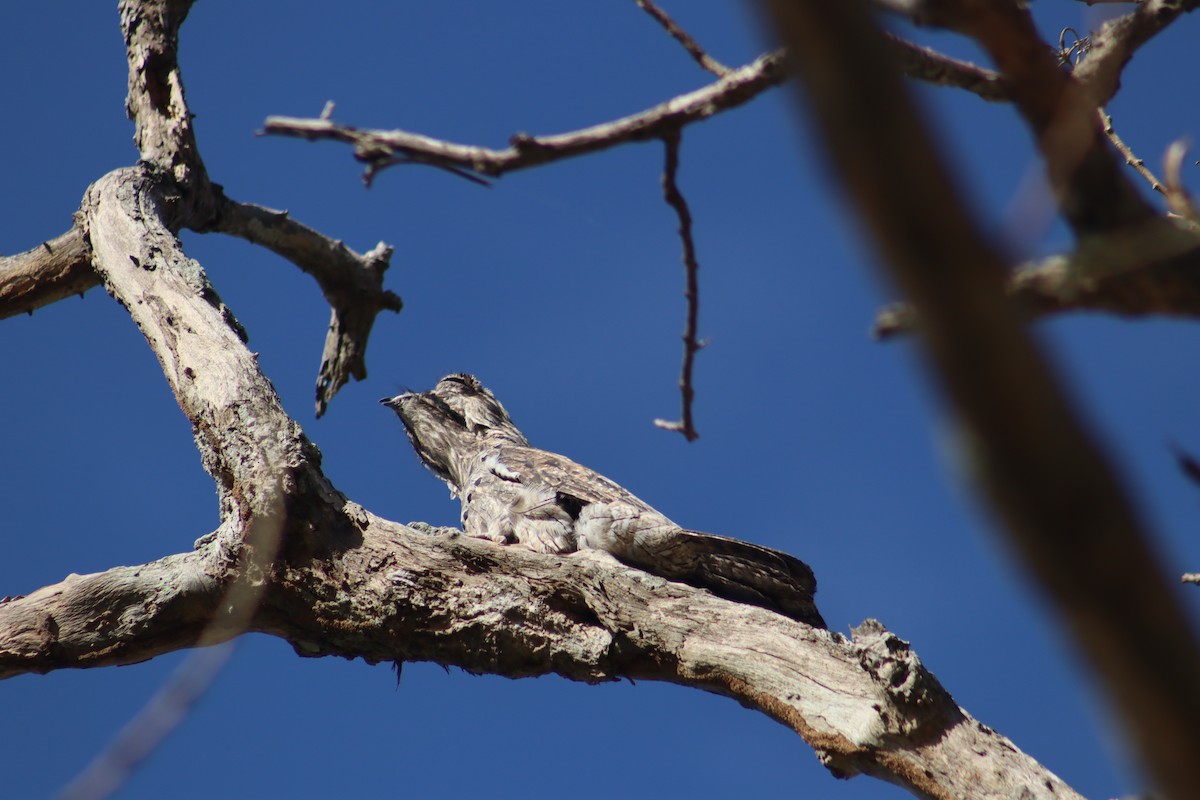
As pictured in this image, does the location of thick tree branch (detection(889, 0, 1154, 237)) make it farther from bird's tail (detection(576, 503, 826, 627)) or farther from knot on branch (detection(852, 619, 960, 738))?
bird's tail (detection(576, 503, 826, 627))

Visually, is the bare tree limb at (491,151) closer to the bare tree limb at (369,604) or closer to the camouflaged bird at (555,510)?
the bare tree limb at (369,604)

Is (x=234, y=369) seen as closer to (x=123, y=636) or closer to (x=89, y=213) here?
(x=123, y=636)

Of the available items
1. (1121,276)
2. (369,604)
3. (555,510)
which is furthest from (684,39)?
(555,510)

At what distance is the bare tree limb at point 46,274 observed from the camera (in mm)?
5594

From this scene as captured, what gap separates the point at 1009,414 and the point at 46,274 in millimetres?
6089

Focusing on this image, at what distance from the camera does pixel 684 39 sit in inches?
89.0

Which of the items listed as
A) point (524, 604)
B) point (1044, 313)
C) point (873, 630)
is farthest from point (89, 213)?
point (1044, 313)

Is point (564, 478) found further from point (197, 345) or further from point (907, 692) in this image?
point (907, 692)

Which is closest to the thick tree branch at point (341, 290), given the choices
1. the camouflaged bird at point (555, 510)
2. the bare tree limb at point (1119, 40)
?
the camouflaged bird at point (555, 510)

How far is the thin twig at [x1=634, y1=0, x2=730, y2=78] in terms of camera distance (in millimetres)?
2197

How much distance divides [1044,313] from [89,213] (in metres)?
5.31

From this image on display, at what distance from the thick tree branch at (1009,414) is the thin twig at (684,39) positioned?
1.46 m

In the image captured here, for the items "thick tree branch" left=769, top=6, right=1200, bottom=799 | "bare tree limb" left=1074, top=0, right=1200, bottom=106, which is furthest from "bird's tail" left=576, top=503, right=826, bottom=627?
"thick tree branch" left=769, top=6, right=1200, bottom=799

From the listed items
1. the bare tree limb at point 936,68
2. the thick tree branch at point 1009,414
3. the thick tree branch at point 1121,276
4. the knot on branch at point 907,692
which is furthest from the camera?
the knot on branch at point 907,692
